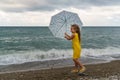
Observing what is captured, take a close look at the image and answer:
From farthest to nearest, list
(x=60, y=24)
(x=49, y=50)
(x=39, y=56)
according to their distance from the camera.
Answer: (x=49, y=50) → (x=39, y=56) → (x=60, y=24)

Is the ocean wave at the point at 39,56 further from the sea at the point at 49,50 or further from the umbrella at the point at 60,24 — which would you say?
the umbrella at the point at 60,24

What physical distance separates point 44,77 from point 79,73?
1378mm

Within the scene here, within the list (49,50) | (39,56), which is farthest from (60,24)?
(49,50)

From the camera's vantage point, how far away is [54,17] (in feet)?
36.8

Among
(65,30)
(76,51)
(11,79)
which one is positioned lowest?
(11,79)

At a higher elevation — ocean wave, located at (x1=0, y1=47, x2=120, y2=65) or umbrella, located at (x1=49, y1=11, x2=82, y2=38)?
umbrella, located at (x1=49, y1=11, x2=82, y2=38)

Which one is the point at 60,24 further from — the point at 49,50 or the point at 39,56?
the point at 49,50

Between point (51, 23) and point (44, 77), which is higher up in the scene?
point (51, 23)

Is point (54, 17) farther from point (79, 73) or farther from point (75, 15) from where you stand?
point (79, 73)

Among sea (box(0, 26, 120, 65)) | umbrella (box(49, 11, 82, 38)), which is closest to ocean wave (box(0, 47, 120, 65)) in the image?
sea (box(0, 26, 120, 65))

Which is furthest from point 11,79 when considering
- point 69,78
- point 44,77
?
point 69,78

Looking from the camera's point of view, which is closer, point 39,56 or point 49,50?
point 39,56

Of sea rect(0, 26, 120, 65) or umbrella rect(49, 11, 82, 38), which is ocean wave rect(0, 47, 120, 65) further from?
umbrella rect(49, 11, 82, 38)

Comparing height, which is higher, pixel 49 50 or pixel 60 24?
pixel 60 24
